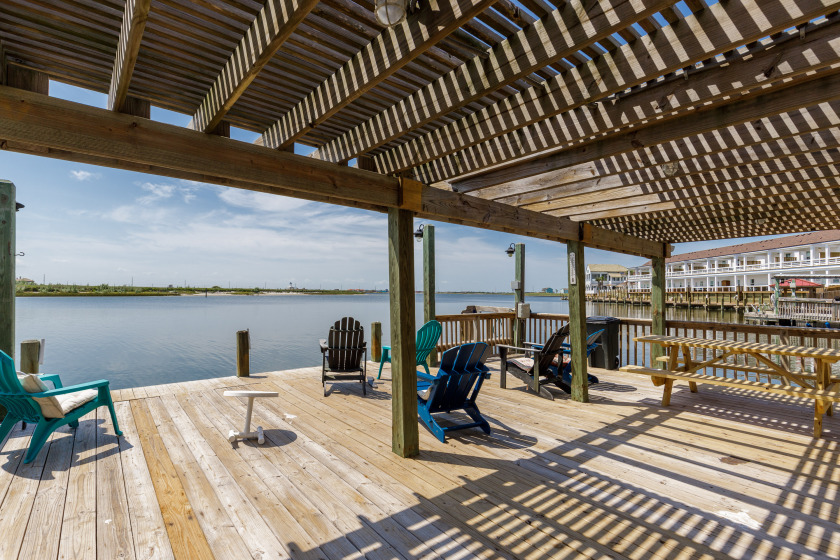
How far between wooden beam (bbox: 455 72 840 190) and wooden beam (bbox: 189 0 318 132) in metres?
2.24

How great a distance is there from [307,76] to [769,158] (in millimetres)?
3138

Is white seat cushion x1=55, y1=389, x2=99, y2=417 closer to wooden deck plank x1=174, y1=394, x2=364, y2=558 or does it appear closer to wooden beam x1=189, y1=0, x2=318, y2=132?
wooden deck plank x1=174, y1=394, x2=364, y2=558

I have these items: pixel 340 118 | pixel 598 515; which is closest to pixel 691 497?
pixel 598 515

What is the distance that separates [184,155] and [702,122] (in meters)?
3.04

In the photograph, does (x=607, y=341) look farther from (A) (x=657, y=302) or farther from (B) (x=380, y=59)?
(B) (x=380, y=59)

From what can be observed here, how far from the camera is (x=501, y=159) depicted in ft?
9.60

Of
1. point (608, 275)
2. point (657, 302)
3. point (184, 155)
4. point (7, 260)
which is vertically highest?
point (608, 275)

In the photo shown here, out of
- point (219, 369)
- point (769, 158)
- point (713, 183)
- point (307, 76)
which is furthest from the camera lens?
point (219, 369)

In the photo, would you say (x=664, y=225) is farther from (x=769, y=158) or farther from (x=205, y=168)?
(x=205, y=168)

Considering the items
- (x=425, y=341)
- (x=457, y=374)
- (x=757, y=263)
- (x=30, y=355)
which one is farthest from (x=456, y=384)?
(x=757, y=263)

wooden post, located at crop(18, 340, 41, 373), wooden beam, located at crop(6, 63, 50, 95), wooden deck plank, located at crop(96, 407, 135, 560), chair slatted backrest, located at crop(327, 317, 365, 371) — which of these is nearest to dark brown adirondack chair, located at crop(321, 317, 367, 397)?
chair slatted backrest, located at crop(327, 317, 365, 371)

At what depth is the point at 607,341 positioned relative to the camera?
269 inches

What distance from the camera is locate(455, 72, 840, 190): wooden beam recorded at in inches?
77.9

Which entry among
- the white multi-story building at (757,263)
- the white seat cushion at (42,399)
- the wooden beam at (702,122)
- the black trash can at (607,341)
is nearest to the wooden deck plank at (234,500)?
the white seat cushion at (42,399)
